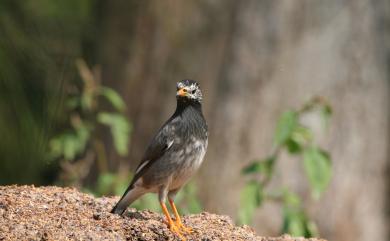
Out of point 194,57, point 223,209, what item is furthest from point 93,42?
point 223,209

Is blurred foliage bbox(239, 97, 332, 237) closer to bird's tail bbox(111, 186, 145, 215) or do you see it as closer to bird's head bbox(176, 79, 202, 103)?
bird's head bbox(176, 79, 202, 103)

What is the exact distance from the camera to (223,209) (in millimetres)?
9828

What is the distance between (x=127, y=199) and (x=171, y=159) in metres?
0.56

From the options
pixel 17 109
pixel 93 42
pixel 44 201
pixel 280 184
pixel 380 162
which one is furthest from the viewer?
pixel 93 42

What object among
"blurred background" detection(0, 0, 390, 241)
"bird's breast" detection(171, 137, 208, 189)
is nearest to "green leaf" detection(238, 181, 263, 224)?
"bird's breast" detection(171, 137, 208, 189)

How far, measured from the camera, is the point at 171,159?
6.49 m

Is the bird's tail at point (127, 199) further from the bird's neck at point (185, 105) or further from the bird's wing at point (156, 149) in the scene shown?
the bird's neck at point (185, 105)

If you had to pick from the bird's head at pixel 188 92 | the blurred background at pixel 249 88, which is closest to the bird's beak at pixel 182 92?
the bird's head at pixel 188 92

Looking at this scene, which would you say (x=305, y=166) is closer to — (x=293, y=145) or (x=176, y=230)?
(x=293, y=145)

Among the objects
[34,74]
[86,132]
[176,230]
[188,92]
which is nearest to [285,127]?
[188,92]

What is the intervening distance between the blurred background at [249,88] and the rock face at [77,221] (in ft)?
11.5

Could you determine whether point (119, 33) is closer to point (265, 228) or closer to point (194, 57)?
point (194, 57)

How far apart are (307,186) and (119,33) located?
2.94 metres

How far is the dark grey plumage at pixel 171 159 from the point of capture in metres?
6.46
